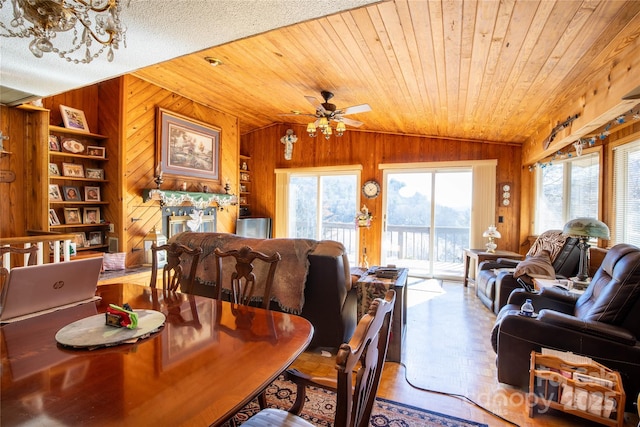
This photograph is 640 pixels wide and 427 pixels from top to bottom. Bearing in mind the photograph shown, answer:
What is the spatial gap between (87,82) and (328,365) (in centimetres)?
304

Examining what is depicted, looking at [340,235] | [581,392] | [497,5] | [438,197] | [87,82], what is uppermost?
[497,5]

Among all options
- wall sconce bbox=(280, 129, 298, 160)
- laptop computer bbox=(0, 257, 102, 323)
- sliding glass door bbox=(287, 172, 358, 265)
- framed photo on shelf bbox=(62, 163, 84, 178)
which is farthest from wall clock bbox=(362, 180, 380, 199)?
laptop computer bbox=(0, 257, 102, 323)

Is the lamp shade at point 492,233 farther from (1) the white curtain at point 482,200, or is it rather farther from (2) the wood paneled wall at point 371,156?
(2) the wood paneled wall at point 371,156

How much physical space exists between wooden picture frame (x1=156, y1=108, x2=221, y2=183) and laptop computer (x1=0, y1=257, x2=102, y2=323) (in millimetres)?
3476

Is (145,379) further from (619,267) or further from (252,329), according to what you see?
(619,267)

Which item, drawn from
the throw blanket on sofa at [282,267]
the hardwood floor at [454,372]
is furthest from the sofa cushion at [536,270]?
the throw blanket on sofa at [282,267]

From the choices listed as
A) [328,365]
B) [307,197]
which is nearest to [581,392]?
[328,365]

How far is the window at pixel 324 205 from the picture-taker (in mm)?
6637

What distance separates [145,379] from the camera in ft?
3.09

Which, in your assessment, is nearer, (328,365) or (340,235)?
(328,365)

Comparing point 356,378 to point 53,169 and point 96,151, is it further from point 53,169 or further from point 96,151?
point 96,151

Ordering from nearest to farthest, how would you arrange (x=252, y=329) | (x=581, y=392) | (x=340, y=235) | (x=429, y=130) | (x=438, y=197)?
(x=252, y=329) → (x=581, y=392) → (x=429, y=130) → (x=438, y=197) → (x=340, y=235)

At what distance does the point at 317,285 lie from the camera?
2561 mm

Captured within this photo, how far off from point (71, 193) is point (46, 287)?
3238mm
